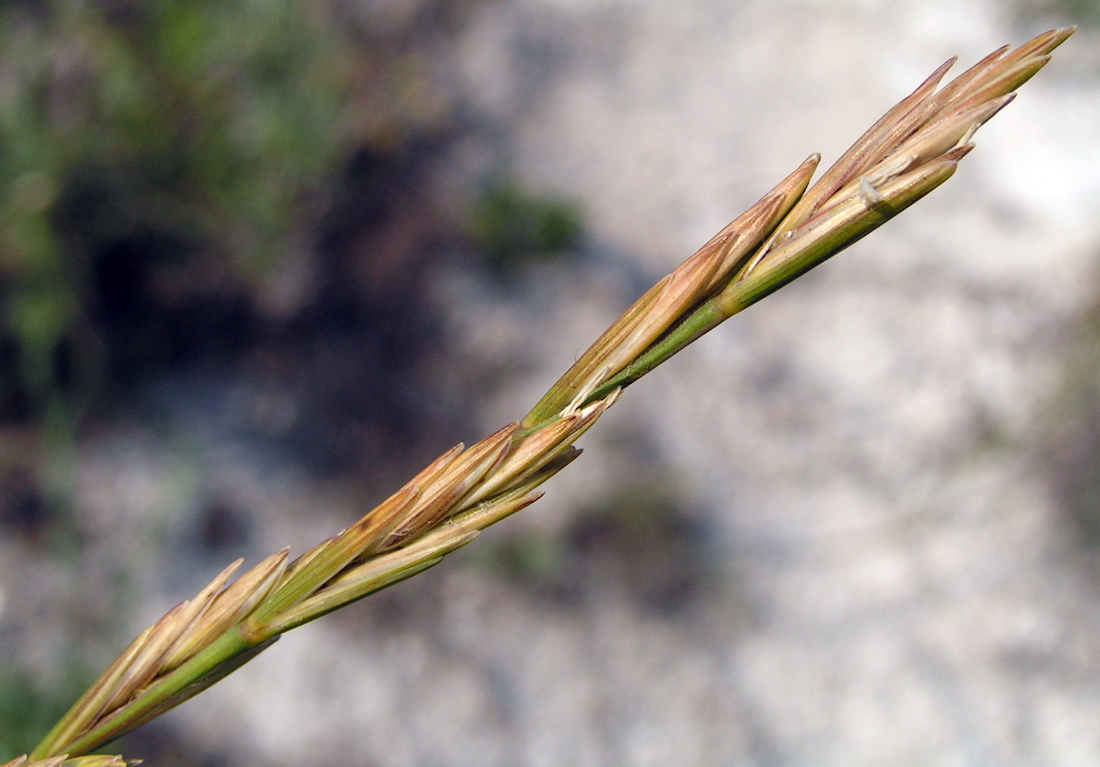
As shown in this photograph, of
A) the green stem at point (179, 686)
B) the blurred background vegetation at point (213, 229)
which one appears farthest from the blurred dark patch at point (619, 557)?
the green stem at point (179, 686)

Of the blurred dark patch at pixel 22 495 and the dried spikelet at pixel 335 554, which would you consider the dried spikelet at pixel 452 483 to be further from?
the blurred dark patch at pixel 22 495

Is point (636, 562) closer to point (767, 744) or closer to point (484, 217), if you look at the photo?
point (767, 744)

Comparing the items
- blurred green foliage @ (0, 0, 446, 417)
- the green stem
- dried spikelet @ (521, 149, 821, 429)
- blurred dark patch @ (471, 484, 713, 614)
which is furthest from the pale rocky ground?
dried spikelet @ (521, 149, 821, 429)

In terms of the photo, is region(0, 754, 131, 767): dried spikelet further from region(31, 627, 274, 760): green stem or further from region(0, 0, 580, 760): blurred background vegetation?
region(0, 0, 580, 760): blurred background vegetation

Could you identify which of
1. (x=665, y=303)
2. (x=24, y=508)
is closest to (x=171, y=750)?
(x=24, y=508)

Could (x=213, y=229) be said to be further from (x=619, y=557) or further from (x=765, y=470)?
(x=765, y=470)
